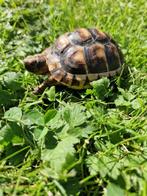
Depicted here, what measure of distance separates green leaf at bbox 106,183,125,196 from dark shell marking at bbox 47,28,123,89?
0.91m

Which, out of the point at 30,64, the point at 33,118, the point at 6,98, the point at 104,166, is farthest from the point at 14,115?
the point at 30,64

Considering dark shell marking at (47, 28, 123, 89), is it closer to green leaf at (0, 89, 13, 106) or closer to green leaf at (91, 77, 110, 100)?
green leaf at (91, 77, 110, 100)

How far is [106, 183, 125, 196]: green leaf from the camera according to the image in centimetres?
189

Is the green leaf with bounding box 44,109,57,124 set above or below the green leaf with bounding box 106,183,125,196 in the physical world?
above

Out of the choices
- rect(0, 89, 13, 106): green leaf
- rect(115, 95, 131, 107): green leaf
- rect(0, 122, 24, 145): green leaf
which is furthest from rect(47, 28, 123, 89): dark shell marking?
rect(0, 122, 24, 145): green leaf

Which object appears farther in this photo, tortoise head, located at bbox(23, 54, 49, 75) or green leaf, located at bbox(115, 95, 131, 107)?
tortoise head, located at bbox(23, 54, 49, 75)

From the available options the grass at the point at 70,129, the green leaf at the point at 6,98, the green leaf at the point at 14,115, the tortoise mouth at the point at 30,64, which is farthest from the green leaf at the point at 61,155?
the tortoise mouth at the point at 30,64

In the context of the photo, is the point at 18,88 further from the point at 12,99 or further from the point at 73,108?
the point at 73,108

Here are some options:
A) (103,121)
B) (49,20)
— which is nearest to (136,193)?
(103,121)

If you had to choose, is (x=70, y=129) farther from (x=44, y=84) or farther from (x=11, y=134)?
(x=44, y=84)

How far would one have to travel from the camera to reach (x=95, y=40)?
2764 mm

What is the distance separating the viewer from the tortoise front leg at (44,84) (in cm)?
269

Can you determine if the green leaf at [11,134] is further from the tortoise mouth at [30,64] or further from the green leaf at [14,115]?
the tortoise mouth at [30,64]

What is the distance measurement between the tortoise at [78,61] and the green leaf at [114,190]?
912 millimetres
